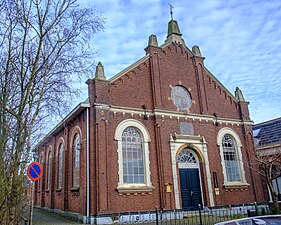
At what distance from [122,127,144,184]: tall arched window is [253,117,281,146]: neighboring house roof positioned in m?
12.6

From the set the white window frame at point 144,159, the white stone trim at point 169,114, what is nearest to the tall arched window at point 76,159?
the white window frame at point 144,159

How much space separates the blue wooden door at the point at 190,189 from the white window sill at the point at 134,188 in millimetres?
2335

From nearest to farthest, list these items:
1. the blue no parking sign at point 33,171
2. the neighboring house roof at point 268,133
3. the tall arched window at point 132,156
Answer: the blue no parking sign at point 33,171 → the tall arched window at point 132,156 → the neighboring house roof at point 268,133

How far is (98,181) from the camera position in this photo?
12.9 metres

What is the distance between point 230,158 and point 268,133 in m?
8.06

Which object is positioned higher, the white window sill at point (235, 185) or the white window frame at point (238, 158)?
the white window frame at point (238, 158)

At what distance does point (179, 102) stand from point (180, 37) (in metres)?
4.84

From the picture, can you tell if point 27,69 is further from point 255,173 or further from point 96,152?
point 255,173

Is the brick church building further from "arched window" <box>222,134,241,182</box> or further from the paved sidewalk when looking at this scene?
the paved sidewalk

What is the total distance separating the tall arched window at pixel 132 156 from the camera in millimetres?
14160

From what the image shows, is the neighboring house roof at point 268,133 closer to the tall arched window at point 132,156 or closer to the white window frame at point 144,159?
the white window frame at point 144,159

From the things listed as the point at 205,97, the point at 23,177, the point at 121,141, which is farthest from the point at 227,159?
the point at 23,177

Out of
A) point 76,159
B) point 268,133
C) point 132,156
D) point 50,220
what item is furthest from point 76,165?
point 268,133

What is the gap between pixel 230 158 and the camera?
59.5ft
